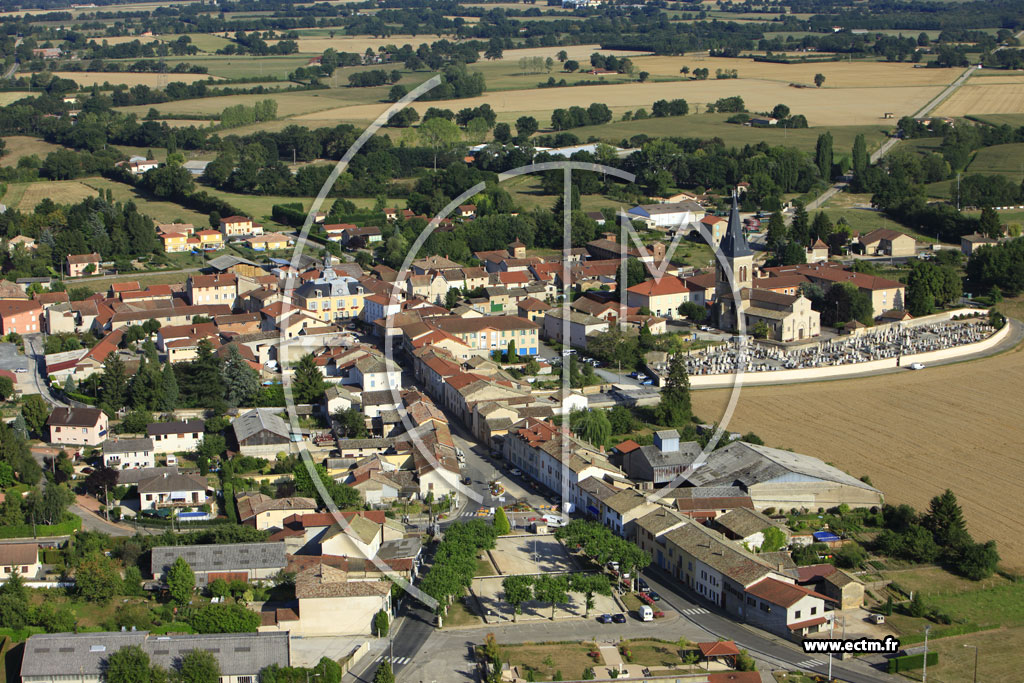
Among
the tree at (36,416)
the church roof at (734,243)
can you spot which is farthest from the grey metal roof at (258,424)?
the church roof at (734,243)

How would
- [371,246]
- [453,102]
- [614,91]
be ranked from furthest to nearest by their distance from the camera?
1. [614,91]
2. [453,102]
3. [371,246]

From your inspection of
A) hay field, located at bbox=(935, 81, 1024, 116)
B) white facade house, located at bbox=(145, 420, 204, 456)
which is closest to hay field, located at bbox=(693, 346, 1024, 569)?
white facade house, located at bbox=(145, 420, 204, 456)

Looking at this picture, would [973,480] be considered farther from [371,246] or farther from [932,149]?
[932,149]

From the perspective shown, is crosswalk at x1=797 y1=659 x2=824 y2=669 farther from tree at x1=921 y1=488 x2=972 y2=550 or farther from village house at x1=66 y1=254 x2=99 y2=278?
village house at x1=66 y1=254 x2=99 y2=278

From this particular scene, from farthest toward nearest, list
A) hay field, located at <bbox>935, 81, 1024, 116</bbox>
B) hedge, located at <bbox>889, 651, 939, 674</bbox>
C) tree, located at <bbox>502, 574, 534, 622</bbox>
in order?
hay field, located at <bbox>935, 81, 1024, 116</bbox> → tree, located at <bbox>502, 574, 534, 622</bbox> → hedge, located at <bbox>889, 651, 939, 674</bbox>

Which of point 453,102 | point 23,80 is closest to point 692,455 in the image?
Answer: point 453,102

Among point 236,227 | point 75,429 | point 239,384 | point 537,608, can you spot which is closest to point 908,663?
point 537,608

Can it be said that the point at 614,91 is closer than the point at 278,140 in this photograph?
No
